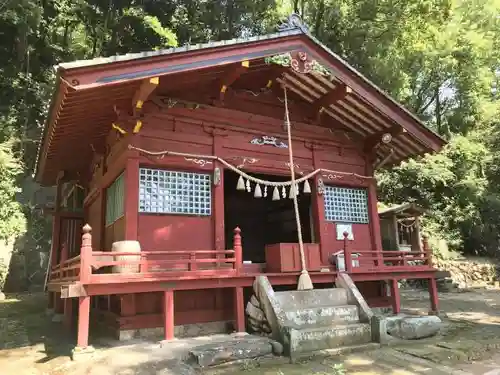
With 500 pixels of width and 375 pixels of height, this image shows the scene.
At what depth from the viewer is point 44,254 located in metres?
23.4

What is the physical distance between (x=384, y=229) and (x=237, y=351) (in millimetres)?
13197

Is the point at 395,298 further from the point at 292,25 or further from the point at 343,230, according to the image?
the point at 292,25

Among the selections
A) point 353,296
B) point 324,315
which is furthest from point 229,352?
point 353,296

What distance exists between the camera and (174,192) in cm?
1007

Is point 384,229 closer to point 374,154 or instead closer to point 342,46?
point 374,154

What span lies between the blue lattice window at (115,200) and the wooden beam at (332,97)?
5.85 metres

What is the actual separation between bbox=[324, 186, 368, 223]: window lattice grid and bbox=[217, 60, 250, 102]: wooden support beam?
4162mm

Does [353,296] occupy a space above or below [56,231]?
below

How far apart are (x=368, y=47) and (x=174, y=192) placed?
16868 millimetres

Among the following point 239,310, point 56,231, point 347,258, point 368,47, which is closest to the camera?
point 239,310

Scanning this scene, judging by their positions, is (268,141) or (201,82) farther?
(268,141)

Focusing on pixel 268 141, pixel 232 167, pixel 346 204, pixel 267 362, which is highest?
pixel 268 141

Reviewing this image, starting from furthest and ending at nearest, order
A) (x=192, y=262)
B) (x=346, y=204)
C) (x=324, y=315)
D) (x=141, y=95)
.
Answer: (x=346, y=204) < (x=141, y=95) < (x=192, y=262) < (x=324, y=315)

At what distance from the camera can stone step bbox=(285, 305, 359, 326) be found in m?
8.44
